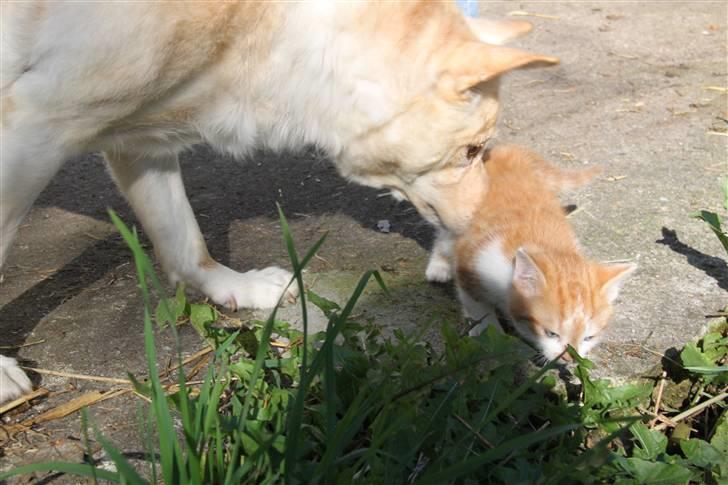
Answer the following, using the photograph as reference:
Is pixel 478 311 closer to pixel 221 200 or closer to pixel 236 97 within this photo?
pixel 236 97

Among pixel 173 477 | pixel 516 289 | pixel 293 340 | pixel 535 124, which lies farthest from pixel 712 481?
pixel 535 124

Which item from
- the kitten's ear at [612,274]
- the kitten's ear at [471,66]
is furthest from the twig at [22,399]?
the kitten's ear at [612,274]

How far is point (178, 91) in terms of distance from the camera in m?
2.47

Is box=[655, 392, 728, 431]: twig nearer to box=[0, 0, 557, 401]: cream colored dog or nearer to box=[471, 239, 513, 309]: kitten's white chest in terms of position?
box=[471, 239, 513, 309]: kitten's white chest

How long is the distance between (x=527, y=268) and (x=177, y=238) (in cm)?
117

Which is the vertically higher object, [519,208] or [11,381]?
[11,381]

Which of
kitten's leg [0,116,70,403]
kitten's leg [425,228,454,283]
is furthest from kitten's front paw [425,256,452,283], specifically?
kitten's leg [0,116,70,403]

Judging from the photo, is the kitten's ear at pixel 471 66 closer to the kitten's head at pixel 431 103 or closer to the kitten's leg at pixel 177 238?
the kitten's head at pixel 431 103

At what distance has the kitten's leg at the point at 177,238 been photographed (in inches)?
115

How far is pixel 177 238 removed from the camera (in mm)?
2996

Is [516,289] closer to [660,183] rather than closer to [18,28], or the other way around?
[660,183]

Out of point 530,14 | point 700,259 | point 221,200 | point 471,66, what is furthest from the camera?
point 530,14

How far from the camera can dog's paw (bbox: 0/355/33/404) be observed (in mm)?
2293

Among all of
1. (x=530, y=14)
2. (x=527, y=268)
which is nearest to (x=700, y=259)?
(x=527, y=268)
